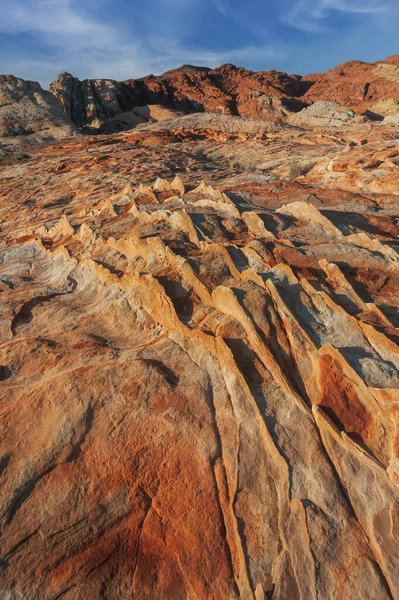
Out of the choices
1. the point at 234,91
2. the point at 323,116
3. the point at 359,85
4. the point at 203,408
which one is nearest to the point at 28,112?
the point at 323,116

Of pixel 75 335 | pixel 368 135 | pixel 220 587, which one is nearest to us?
pixel 220 587

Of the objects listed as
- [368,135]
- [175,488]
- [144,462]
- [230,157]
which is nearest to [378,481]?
[175,488]

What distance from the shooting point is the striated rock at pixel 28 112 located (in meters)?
42.0

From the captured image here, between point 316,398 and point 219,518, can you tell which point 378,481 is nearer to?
point 316,398

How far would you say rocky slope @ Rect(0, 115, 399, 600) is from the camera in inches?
174

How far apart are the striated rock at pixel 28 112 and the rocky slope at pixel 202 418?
38413 mm

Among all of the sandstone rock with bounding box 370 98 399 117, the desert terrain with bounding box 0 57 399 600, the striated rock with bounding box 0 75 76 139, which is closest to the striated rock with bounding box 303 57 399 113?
the sandstone rock with bounding box 370 98 399 117

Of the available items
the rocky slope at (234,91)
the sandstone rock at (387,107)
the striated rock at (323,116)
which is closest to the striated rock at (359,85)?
the rocky slope at (234,91)

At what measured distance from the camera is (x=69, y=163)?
25328mm

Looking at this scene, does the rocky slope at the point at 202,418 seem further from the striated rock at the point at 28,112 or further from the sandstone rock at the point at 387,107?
the sandstone rock at the point at 387,107

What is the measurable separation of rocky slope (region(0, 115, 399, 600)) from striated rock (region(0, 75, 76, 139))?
1512 inches

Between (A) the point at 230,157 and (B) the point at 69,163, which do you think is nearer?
(B) the point at 69,163

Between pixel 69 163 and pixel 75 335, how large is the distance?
21.5 metres

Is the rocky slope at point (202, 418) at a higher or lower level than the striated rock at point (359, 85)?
lower
